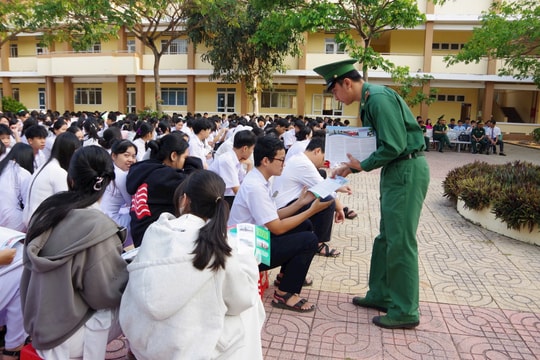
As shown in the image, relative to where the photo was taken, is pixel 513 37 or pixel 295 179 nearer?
pixel 295 179

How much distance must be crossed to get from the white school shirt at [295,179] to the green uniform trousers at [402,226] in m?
1.01

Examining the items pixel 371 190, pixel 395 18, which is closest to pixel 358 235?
pixel 371 190

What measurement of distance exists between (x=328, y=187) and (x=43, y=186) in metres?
2.14

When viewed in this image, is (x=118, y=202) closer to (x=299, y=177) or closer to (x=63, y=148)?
(x=63, y=148)

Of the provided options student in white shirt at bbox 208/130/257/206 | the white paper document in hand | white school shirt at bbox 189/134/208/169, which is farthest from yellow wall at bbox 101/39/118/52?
the white paper document in hand

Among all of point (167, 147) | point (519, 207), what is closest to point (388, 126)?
point (167, 147)

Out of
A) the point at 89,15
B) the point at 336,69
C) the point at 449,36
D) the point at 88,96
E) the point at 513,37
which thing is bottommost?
the point at 336,69

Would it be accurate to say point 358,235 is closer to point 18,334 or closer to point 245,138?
point 245,138

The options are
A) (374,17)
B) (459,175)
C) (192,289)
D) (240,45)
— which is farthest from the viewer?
(240,45)

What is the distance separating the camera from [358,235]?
579 cm

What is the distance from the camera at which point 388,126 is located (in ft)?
10.0

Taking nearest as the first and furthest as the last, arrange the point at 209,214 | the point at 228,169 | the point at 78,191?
the point at 209,214, the point at 78,191, the point at 228,169

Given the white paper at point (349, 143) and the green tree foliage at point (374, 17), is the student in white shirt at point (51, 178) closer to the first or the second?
the white paper at point (349, 143)

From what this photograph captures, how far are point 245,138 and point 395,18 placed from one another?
9.03 metres
